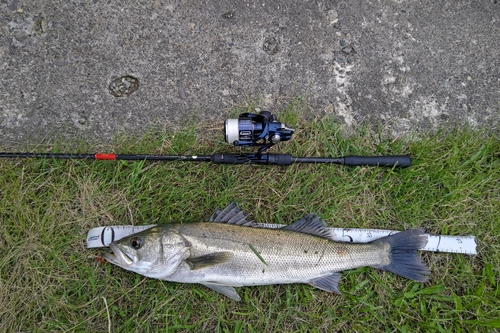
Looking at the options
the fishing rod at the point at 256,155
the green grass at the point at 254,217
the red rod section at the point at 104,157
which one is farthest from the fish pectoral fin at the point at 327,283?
the red rod section at the point at 104,157

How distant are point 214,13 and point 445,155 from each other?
277cm

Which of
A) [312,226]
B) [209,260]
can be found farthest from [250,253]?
[312,226]

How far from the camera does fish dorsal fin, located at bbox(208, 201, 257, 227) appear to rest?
326cm

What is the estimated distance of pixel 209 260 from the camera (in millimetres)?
3033

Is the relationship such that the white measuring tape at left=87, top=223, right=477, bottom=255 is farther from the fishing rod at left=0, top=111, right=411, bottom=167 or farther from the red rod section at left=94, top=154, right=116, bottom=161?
the red rod section at left=94, top=154, right=116, bottom=161

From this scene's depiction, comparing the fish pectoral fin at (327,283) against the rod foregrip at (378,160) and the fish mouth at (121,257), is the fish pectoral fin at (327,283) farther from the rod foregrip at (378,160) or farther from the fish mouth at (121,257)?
the fish mouth at (121,257)

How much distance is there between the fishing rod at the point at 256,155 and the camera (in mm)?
3150

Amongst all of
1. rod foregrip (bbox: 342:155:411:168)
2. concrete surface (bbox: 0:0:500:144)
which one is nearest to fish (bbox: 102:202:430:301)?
rod foregrip (bbox: 342:155:411:168)

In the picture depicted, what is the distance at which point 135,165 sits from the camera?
353 cm


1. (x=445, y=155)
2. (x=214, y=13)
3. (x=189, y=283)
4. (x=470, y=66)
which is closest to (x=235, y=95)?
(x=214, y=13)

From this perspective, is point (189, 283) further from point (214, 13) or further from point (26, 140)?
point (214, 13)

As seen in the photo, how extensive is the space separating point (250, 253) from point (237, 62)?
193cm

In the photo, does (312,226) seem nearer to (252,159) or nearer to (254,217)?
(254,217)

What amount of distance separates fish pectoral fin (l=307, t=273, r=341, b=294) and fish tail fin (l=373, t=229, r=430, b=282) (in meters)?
0.44
